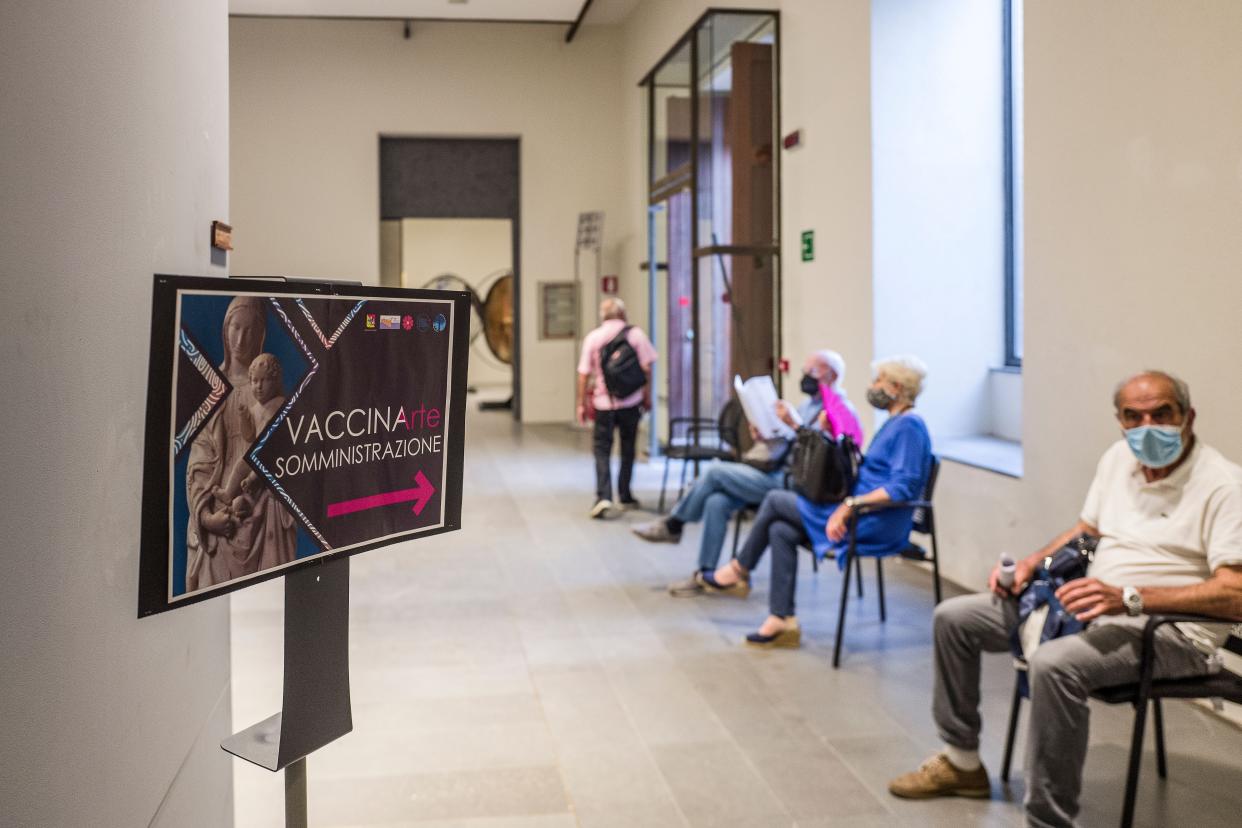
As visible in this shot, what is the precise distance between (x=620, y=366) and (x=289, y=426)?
251 inches

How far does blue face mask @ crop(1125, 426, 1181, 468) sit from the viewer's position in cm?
315

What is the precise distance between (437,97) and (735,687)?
464 inches

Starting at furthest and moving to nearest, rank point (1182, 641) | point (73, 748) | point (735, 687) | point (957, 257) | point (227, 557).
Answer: point (957, 257), point (735, 687), point (1182, 641), point (227, 557), point (73, 748)

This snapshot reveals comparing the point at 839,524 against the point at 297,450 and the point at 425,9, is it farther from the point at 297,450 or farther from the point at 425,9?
the point at 425,9

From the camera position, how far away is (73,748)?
1.71 m

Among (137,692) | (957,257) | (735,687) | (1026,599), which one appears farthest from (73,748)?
(957,257)

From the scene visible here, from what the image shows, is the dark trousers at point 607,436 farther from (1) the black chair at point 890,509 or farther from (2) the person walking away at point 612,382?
(1) the black chair at point 890,509

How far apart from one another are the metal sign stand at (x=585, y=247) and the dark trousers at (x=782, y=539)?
28.2 ft

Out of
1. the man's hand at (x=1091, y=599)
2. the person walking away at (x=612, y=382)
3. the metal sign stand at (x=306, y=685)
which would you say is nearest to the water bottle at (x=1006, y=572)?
the man's hand at (x=1091, y=599)

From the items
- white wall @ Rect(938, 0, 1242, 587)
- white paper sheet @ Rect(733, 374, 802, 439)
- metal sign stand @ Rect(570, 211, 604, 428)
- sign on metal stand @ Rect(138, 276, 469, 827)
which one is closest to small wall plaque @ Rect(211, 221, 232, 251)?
sign on metal stand @ Rect(138, 276, 469, 827)

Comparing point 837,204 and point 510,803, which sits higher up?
point 837,204

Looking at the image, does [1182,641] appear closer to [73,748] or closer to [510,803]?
[510,803]

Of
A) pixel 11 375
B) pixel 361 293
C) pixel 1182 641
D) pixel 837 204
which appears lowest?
pixel 1182 641

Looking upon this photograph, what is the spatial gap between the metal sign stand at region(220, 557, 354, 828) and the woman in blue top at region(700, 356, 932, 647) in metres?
2.86
